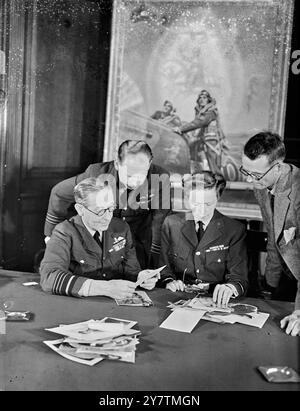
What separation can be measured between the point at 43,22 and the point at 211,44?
5.01 feet

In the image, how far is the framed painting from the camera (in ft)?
13.4

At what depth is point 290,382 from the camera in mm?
1327

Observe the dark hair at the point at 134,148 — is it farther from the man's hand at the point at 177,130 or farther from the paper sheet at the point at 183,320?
the man's hand at the point at 177,130

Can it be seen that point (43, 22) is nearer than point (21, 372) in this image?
No

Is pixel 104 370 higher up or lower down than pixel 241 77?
lower down

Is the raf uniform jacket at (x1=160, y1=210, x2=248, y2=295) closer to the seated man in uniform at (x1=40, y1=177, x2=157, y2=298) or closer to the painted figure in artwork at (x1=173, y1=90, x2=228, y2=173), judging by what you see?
the seated man in uniform at (x1=40, y1=177, x2=157, y2=298)

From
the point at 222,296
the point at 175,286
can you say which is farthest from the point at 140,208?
the point at 222,296

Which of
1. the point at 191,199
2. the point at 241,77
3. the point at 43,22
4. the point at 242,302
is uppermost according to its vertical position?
the point at 43,22

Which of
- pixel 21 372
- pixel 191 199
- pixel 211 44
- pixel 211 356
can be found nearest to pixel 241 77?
pixel 211 44

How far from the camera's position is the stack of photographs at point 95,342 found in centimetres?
141

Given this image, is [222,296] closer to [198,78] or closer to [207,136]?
[207,136]
